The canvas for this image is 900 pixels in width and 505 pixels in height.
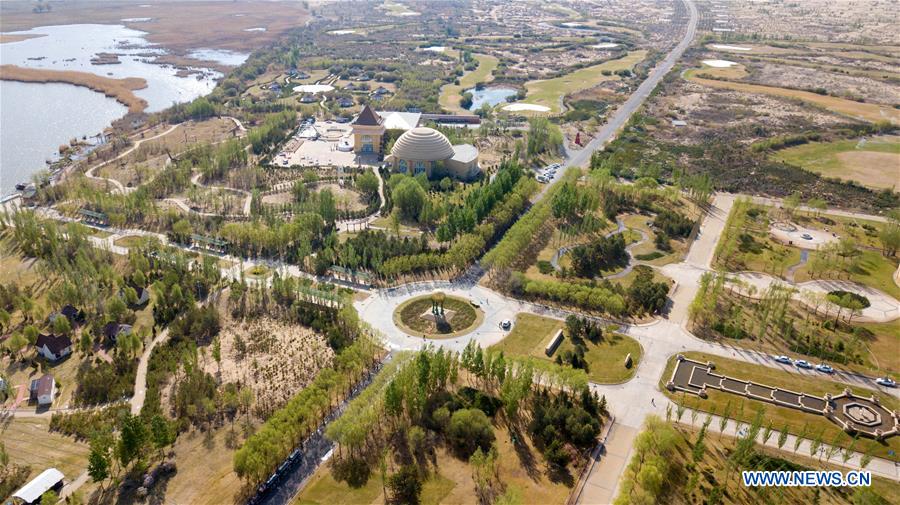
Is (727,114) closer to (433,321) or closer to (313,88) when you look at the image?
(313,88)

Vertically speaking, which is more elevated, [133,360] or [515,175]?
[515,175]

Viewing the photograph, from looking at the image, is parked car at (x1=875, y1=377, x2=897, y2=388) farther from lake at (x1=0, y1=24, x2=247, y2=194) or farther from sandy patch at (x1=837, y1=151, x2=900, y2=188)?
lake at (x1=0, y1=24, x2=247, y2=194)

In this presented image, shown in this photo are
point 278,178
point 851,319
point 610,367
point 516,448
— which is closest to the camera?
point 516,448

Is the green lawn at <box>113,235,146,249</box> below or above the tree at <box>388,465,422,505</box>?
below

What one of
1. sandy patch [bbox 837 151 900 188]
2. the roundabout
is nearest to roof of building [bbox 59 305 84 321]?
the roundabout

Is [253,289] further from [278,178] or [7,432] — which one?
[278,178]

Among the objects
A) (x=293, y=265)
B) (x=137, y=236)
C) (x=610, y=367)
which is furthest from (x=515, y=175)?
(x=137, y=236)
